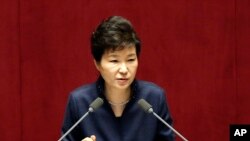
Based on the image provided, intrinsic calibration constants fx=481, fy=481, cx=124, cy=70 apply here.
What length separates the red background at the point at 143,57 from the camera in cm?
188

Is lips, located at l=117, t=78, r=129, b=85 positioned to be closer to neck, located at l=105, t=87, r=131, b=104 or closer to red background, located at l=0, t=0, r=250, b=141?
neck, located at l=105, t=87, r=131, b=104

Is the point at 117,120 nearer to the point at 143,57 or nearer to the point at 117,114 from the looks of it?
the point at 117,114

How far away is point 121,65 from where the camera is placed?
131 centimetres

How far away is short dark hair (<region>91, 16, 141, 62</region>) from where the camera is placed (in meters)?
1.32

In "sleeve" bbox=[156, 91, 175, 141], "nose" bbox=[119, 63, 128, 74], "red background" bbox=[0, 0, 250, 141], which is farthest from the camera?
"red background" bbox=[0, 0, 250, 141]

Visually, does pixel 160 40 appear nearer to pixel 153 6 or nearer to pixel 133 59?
pixel 153 6

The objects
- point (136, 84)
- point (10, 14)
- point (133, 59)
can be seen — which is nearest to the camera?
point (133, 59)

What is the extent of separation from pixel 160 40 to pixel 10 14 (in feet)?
1.96

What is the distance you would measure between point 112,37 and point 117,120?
0.89 ft

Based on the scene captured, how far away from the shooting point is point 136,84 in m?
1.46

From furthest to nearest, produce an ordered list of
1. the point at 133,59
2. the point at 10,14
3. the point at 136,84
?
the point at 10,14 < the point at 136,84 < the point at 133,59

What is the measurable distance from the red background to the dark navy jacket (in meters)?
0.48

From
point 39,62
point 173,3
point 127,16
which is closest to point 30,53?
point 39,62

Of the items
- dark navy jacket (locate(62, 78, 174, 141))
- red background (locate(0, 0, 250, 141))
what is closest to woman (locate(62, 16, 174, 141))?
dark navy jacket (locate(62, 78, 174, 141))
